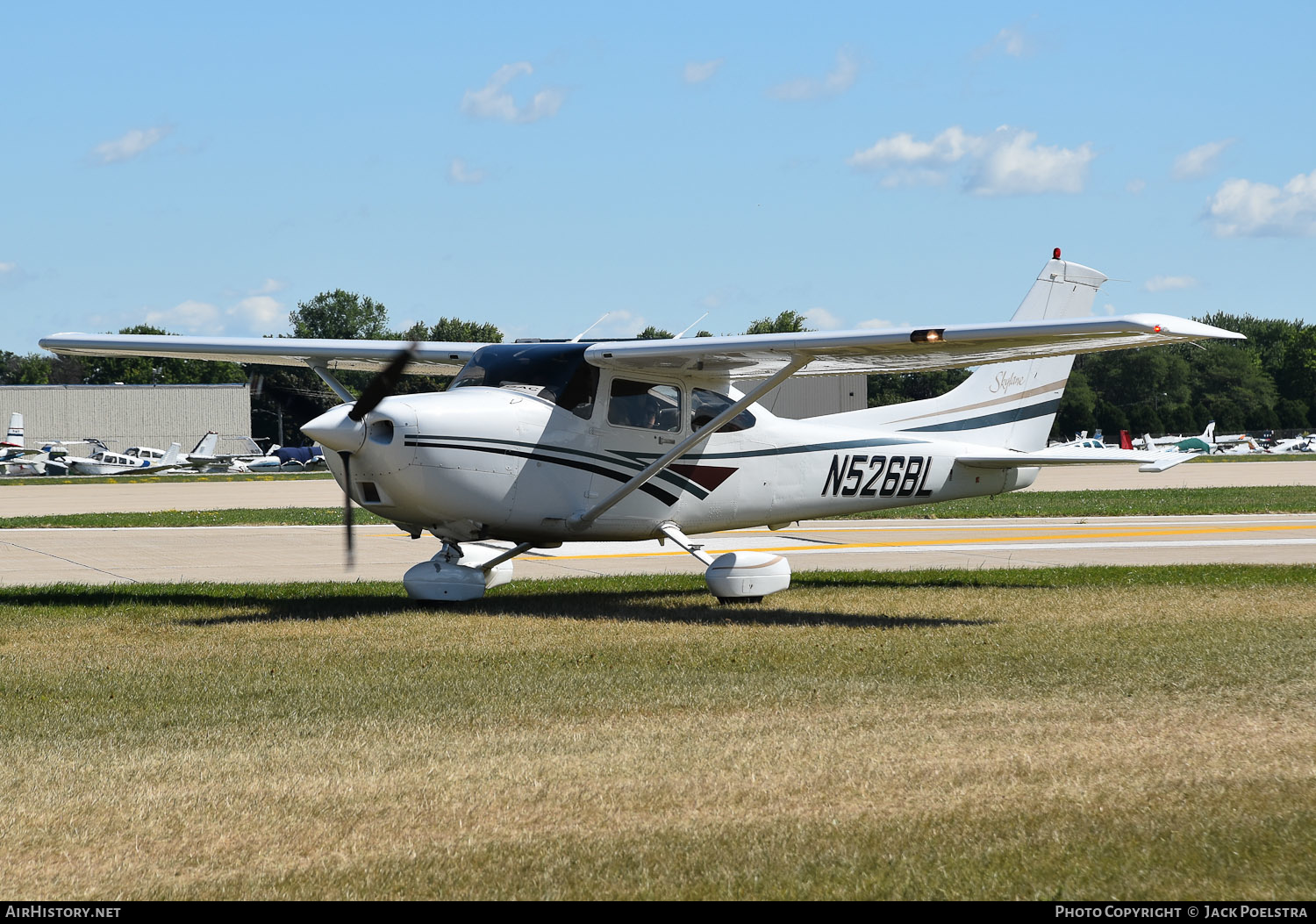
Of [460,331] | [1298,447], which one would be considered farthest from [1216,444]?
[460,331]

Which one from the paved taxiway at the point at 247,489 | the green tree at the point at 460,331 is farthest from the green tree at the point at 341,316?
the paved taxiway at the point at 247,489

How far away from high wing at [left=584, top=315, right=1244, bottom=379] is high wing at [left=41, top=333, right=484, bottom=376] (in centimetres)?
258

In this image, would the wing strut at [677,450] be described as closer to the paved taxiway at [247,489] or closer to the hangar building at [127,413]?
the paved taxiway at [247,489]

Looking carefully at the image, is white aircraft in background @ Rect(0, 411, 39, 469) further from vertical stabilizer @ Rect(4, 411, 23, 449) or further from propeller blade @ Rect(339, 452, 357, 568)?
propeller blade @ Rect(339, 452, 357, 568)

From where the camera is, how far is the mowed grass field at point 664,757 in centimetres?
464

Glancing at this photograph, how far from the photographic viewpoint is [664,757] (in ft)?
20.6

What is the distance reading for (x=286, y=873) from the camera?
4668 mm

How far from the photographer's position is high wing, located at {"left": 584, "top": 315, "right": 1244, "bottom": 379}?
33.7 ft

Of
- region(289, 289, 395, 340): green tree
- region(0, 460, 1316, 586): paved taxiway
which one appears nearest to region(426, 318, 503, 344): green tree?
region(289, 289, 395, 340): green tree

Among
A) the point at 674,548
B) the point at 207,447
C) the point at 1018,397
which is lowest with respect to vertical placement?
the point at 207,447

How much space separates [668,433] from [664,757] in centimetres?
722

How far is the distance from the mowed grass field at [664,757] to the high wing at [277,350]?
154 inches

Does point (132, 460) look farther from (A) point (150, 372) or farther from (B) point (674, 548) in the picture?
(B) point (674, 548)
